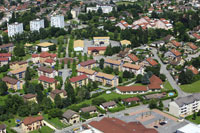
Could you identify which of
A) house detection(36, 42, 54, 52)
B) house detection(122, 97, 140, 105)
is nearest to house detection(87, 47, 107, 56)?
house detection(36, 42, 54, 52)

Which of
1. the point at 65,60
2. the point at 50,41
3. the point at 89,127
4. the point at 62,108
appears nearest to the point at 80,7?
the point at 50,41

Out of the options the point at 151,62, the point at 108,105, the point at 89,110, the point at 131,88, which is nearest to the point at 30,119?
the point at 89,110

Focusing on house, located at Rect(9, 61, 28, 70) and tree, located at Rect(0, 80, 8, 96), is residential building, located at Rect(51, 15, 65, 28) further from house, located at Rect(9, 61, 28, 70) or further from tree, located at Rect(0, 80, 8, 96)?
tree, located at Rect(0, 80, 8, 96)

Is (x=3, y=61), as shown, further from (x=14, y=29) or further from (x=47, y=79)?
(x=14, y=29)

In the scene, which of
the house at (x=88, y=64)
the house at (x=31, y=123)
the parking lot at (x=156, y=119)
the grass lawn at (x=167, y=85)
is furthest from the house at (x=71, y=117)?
the house at (x=88, y=64)

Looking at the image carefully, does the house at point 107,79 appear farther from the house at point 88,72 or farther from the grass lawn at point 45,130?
the grass lawn at point 45,130

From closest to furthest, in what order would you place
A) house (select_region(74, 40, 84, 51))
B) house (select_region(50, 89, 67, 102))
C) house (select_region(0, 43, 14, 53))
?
house (select_region(50, 89, 67, 102))
house (select_region(74, 40, 84, 51))
house (select_region(0, 43, 14, 53))
